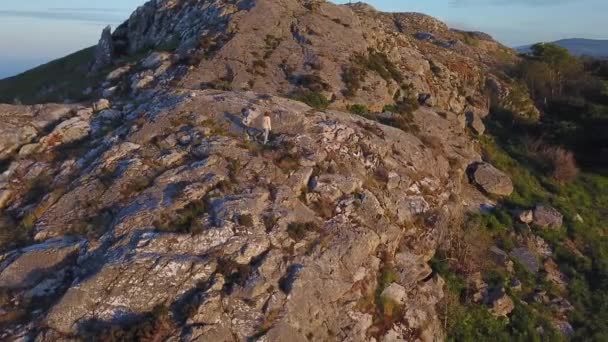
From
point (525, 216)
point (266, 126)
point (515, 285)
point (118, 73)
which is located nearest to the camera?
point (266, 126)

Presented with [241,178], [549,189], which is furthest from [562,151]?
[241,178]

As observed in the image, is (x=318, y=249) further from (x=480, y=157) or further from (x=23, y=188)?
(x=480, y=157)

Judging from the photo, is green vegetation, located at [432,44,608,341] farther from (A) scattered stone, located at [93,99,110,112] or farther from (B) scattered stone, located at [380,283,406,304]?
(A) scattered stone, located at [93,99,110,112]

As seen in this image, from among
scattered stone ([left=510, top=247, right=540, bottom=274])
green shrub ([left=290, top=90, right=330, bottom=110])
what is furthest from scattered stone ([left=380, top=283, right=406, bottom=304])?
green shrub ([left=290, top=90, right=330, bottom=110])

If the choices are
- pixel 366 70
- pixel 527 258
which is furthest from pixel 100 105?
pixel 527 258

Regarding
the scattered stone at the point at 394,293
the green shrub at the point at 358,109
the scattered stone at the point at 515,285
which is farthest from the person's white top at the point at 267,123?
the scattered stone at the point at 515,285

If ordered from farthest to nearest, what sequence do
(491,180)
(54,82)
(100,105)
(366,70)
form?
Answer: (54,82)
(366,70)
(491,180)
(100,105)

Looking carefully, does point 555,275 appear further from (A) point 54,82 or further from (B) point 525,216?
(A) point 54,82
